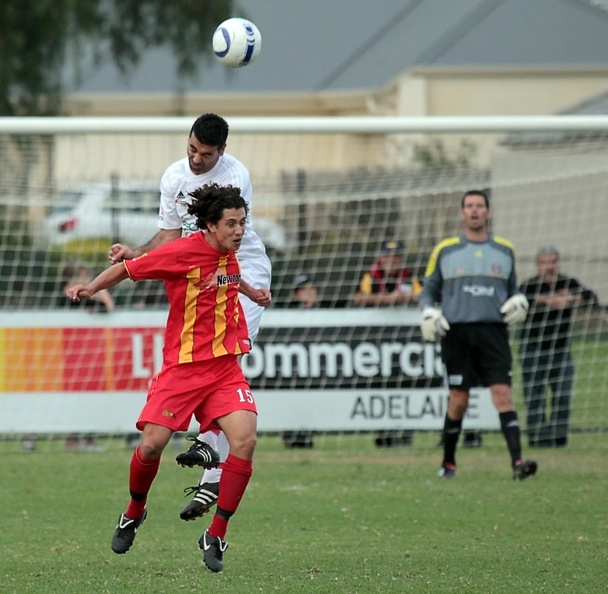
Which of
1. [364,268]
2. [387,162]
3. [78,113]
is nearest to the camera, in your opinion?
[364,268]

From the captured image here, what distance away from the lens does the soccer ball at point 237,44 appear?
7.52 meters

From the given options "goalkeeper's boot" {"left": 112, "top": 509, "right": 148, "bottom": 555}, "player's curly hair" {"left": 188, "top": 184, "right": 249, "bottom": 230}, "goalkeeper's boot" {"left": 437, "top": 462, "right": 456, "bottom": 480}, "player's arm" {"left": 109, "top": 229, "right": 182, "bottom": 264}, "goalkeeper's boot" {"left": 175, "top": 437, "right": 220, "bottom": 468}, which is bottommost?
"goalkeeper's boot" {"left": 437, "top": 462, "right": 456, "bottom": 480}

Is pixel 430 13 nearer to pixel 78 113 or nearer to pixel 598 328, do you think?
pixel 78 113

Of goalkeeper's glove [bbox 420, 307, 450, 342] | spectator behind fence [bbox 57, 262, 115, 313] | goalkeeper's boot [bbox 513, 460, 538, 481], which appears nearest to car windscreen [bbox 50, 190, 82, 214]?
spectator behind fence [bbox 57, 262, 115, 313]

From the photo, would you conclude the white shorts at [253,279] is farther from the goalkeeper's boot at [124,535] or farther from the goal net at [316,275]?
the goal net at [316,275]

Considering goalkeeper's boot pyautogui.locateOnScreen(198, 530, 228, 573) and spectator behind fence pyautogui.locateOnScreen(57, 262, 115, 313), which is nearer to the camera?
goalkeeper's boot pyautogui.locateOnScreen(198, 530, 228, 573)

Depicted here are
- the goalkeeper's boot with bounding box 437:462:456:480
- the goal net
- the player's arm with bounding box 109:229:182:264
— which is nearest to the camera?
the player's arm with bounding box 109:229:182:264

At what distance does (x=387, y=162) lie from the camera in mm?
20109

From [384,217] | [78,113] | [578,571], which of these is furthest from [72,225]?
[78,113]

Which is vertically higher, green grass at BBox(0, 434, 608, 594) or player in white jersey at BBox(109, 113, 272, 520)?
player in white jersey at BBox(109, 113, 272, 520)

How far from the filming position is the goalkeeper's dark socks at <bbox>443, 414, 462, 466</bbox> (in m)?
10.1

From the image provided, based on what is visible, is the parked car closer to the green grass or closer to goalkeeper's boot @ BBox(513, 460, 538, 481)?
the green grass

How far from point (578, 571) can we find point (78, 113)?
24374 mm

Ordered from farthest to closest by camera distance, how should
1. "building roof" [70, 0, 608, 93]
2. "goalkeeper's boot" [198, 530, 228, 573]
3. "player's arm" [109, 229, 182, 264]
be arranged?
1. "building roof" [70, 0, 608, 93]
2. "player's arm" [109, 229, 182, 264]
3. "goalkeeper's boot" [198, 530, 228, 573]
